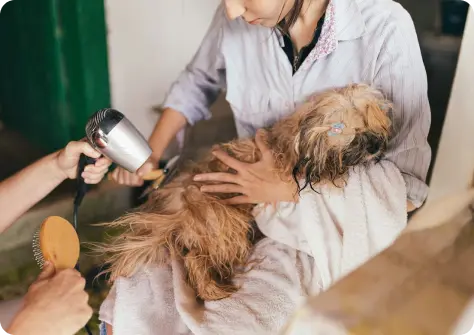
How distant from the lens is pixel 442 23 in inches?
29.4

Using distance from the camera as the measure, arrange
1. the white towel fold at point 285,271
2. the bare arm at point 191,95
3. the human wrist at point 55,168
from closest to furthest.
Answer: the white towel fold at point 285,271
the human wrist at point 55,168
the bare arm at point 191,95

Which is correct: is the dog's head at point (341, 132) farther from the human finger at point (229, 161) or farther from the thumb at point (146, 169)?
the thumb at point (146, 169)

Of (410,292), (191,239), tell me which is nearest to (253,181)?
(191,239)

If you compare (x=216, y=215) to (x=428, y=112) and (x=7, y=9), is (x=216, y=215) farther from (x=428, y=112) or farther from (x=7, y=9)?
(x=7, y=9)

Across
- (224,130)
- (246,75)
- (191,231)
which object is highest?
(246,75)

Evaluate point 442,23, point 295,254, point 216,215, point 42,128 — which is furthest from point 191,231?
point 442,23

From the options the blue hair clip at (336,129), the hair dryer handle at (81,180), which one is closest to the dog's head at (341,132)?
the blue hair clip at (336,129)

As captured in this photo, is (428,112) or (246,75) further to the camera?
(246,75)

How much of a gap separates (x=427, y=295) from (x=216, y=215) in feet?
1.85

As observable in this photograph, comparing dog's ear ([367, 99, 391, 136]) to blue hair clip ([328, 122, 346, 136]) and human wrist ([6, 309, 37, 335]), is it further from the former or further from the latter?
human wrist ([6, 309, 37, 335])

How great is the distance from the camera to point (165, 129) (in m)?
1.09

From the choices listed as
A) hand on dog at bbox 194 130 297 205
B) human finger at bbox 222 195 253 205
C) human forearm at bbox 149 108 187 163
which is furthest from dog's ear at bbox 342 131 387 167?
human forearm at bbox 149 108 187 163

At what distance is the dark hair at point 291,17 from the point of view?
833 millimetres

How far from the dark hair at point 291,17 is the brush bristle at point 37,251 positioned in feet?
1.82
